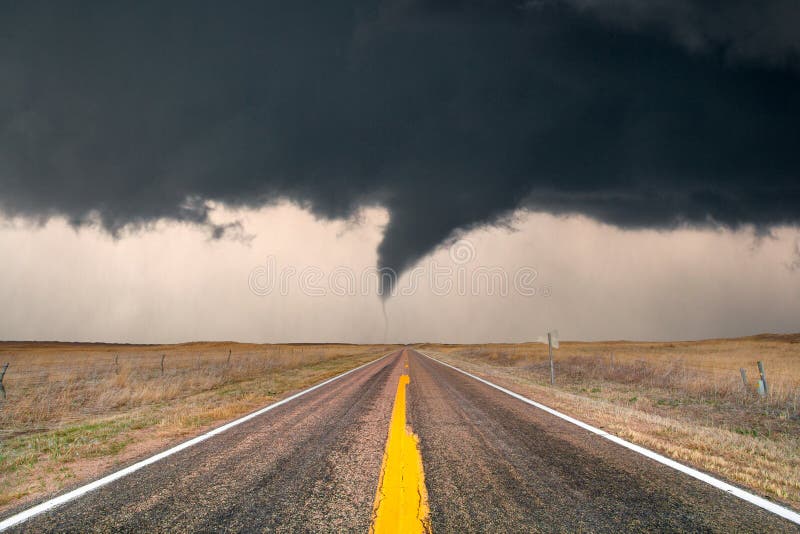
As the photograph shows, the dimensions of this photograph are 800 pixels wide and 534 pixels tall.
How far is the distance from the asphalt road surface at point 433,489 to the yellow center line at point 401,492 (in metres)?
0.09

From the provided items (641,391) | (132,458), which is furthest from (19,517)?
(641,391)

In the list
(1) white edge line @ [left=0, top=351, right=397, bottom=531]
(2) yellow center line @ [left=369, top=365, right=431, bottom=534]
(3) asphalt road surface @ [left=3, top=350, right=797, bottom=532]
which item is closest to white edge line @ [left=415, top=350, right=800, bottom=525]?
(3) asphalt road surface @ [left=3, top=350, right=797, bottom=532]

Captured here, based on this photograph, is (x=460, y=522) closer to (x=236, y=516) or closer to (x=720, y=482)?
(x=236, y=516)

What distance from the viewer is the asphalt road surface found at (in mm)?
2691

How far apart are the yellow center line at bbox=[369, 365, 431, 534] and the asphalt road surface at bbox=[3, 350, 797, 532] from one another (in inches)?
3.4

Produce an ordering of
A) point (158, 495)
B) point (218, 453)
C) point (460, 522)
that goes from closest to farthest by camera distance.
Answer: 1. point (460, 522)
2. point (158, 495)
3. point (218, 453)

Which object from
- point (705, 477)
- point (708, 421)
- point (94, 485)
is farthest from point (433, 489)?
point (708, 421)

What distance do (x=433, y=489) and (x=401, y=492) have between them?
1.00ft

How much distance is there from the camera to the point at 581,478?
11.8 feet

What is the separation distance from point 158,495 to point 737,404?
14.4 metres

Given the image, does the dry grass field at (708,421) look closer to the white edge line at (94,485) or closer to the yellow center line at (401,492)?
the yellow center line at (401,492)

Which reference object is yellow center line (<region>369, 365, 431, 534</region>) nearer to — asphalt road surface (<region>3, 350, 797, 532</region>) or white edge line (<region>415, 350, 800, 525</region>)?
asphalt road surface (<region>3, 350, 797, 532</region>)

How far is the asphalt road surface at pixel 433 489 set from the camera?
8.83ft

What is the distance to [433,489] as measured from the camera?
3244 millimetres
